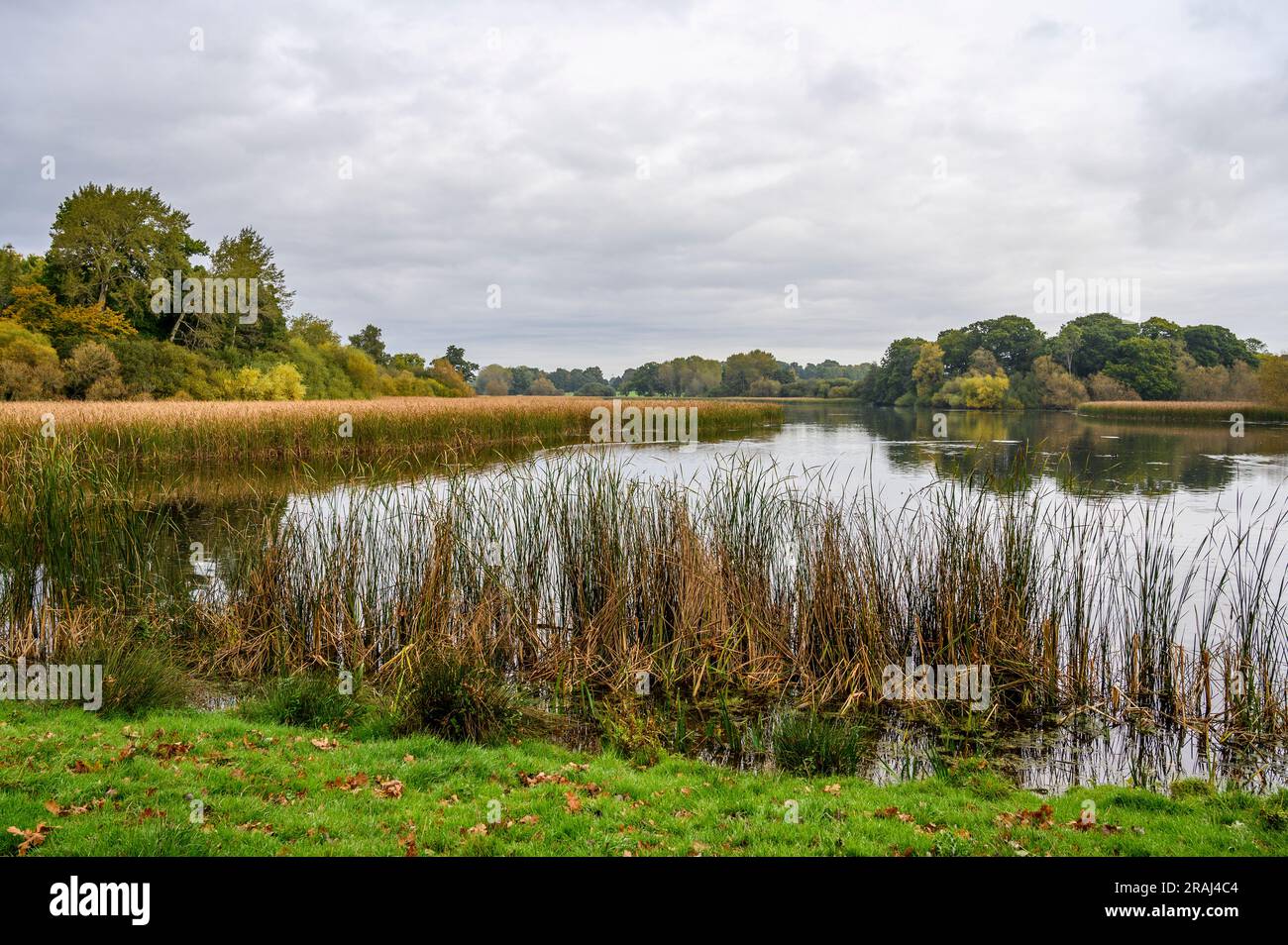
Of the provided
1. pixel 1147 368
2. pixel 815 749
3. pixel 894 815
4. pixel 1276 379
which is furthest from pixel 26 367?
pixel 1147 368

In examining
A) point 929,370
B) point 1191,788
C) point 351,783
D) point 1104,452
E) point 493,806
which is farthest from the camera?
point 929,370

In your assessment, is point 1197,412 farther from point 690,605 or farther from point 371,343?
point 371,343

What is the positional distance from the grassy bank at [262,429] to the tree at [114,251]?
14.8m

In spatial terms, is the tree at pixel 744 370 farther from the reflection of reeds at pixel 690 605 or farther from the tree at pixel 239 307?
the reflection of reeds at pixel 690 605

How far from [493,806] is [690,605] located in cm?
284

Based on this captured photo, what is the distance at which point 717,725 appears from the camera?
548 cm

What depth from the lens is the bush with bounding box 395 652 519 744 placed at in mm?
4883

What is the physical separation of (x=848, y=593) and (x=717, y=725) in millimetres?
1537

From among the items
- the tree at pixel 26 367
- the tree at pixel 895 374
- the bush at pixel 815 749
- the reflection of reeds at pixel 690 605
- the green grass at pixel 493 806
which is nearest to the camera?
the green grass at pixel 493 806

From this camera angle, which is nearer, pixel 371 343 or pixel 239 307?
pixel 239 307

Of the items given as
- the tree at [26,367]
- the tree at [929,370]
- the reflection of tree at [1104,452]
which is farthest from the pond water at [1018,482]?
the tree at [929,370]

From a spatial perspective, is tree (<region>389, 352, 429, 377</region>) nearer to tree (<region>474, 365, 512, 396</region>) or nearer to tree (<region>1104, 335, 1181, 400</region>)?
tree (<region>474, 365, 512, 396</region>)

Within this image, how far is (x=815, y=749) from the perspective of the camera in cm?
467

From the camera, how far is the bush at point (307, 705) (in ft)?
16.6
